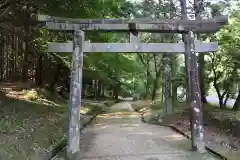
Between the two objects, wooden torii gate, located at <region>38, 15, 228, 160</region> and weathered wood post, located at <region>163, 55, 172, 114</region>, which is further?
weathered wood post, located at <region>163, 55, 172, 114</region>

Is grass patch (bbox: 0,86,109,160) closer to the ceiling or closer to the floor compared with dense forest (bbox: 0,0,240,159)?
closer to the floor

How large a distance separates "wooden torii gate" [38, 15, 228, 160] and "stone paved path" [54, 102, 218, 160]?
38.0 inches

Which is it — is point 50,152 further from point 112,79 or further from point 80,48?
point 112,79

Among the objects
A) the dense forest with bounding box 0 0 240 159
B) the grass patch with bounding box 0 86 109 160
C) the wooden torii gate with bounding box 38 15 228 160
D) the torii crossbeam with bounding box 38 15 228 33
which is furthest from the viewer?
the dense forest with bounding box 0 0 240 159

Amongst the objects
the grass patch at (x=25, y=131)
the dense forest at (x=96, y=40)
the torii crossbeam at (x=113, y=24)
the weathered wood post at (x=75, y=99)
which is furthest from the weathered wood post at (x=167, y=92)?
the weathered wood post at (x=75, y=99)

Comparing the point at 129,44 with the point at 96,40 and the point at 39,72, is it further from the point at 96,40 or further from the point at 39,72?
the point at 39,72

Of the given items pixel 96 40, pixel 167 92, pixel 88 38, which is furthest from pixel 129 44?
pixel 96 40

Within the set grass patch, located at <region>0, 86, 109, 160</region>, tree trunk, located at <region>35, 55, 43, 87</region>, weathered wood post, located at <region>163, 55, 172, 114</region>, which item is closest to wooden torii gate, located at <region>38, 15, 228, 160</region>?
grass patch, located at <region>0, 86, 109, 160</region>

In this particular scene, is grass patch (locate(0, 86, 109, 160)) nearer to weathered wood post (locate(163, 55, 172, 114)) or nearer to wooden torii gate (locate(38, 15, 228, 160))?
wooden torii gate (locate(38, 15, 228, 160))

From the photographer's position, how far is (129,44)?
11.3m

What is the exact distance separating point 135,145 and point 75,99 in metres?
2.82

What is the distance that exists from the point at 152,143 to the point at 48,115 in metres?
5.61

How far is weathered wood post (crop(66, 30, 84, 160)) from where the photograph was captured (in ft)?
33.4

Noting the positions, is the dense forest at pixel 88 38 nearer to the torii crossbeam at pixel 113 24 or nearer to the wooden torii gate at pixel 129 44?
the torii crossbeam at pixel 113 24
